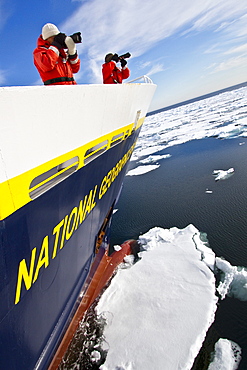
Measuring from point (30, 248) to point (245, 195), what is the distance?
679 centimetres

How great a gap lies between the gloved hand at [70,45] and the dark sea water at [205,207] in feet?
13.2

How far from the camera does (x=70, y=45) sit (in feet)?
6.78

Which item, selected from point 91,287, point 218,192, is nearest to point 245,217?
point 218,192

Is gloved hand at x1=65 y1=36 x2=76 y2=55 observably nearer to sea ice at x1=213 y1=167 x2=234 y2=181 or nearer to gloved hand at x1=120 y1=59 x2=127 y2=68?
gloved hand at x1=120 y1=59 x2=127 y2=68

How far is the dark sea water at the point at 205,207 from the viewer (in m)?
3.24

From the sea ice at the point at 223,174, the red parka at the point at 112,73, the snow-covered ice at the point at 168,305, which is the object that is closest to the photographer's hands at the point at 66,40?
the red parka at the point at 112,73

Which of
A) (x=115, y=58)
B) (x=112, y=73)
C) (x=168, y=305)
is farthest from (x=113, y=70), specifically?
(x=168, y=305)

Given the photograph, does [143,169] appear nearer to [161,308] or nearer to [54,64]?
[161,308]

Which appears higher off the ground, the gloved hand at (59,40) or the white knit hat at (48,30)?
Result: the white knit hat at (48,30)

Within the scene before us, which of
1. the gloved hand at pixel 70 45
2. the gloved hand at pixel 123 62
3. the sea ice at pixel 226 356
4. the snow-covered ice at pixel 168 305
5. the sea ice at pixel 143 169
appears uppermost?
the gloved hand at pixel 123 62

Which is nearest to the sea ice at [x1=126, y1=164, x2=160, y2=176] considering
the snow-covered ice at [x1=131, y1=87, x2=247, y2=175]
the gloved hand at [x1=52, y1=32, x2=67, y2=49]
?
the snow-covered ice at [x1=131, y1=87, x2=247, y2=175]

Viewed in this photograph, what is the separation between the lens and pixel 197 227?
5629 mm

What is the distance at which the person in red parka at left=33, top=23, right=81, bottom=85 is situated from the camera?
1938 mm

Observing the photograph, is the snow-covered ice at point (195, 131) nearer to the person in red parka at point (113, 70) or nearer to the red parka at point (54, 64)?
the person in red parka at point (113, 70)
